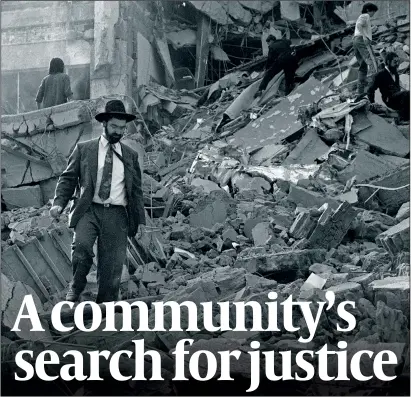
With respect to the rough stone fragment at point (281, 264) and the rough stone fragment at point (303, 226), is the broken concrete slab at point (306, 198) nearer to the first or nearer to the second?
the rough stone fragment at point (303, 226)

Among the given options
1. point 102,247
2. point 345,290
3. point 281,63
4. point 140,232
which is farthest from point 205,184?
point 281,63

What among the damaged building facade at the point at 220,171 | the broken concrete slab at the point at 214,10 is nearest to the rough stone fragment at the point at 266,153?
the damaged building facade at the point at 220,171

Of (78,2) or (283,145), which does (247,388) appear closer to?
(283,145)

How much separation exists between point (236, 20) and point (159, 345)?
37.5ft

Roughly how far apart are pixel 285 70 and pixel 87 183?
7.50 m

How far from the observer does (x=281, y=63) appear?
1184 cm

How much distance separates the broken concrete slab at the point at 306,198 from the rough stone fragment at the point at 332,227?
25.8 inches

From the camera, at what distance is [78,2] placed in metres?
12.5

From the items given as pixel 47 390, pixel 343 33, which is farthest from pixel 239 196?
pixel 343 33

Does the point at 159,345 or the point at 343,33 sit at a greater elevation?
the point at 343,33

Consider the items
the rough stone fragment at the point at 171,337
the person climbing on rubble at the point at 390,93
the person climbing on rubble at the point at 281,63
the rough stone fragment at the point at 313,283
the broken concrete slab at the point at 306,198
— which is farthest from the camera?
the person climbing on rubble at the point at 281,63

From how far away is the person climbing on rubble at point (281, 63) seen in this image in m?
11.8

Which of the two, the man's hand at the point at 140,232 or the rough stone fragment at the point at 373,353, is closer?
the rough stone fragment at the point at 373,353

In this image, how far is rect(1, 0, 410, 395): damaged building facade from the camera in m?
4.68
